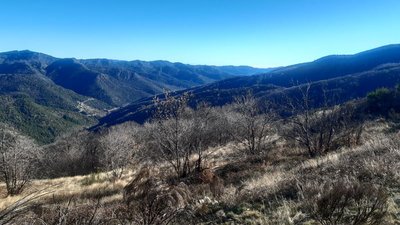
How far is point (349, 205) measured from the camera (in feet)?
17.4

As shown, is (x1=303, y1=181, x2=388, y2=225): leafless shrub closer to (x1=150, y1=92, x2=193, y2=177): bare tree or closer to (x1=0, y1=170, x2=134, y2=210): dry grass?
(x1=0, y1=170, x2=134, y2=210): dry grass

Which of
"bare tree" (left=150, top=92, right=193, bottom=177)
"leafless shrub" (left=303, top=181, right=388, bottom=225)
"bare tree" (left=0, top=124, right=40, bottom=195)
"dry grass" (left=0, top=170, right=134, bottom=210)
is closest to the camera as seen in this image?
"leafless shrub" (left=303, top=181, right=388, bottom=225)

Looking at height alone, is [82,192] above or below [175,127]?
below

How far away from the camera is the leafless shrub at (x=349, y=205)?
14.0 feet

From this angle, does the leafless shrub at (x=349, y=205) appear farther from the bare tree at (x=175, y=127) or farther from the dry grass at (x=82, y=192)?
the bare tree at (x=175, y=127)

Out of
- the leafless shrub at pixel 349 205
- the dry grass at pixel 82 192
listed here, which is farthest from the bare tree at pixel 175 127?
the leafless shrub at pixel 349 205

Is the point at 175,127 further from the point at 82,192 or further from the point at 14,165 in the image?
the point at 14,165

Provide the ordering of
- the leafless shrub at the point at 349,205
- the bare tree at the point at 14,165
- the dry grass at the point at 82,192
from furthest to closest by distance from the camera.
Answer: the bare tree at the point at 14,165 < the dry grass at the point at 82,192 < the leafless shrub at the point at 349,205

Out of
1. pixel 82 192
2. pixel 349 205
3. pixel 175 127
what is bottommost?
pixel 82 192

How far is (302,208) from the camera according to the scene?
567cm

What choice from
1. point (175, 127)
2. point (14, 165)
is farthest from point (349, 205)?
point (14, 165)

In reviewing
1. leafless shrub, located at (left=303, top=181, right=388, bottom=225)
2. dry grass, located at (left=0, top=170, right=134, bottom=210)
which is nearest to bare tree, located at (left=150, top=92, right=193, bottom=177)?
dry grass, located at (left=0, top=170, right=134, bottom=210)

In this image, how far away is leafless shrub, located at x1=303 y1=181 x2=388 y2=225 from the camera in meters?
4.28

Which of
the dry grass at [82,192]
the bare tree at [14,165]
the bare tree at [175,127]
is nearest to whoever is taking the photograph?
the dry grass at [82,192]
